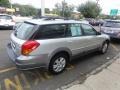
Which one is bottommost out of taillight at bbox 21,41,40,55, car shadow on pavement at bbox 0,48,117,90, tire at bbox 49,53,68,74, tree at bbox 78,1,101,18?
car shadow on pavement at bbox 0,48,117,90

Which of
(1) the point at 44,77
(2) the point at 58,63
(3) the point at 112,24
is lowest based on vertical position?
(1) the point at 44,77

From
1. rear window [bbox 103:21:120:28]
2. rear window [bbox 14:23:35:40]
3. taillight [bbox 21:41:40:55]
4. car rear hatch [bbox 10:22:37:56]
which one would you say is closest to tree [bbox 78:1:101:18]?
rear window [bbox 103:21:120:28]

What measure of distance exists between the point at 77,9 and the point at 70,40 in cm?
4480

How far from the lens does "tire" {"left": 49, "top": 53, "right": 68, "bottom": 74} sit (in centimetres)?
450

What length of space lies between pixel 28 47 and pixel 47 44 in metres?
0.52

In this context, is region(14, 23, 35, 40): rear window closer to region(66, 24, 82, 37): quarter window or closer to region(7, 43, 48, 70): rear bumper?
region(7, 43, 48, 70): rear bumper

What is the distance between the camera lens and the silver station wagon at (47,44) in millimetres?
4000

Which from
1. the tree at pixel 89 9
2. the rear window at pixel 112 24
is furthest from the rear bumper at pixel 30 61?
the tree at pixel 89 9

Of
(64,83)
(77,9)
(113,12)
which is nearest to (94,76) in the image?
(64,83)

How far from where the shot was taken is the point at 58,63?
4.69 meters

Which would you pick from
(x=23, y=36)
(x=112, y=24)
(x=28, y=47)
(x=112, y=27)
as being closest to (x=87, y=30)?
(x=23, y=36)

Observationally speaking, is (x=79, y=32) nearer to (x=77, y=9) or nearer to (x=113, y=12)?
(x=113, y=12)

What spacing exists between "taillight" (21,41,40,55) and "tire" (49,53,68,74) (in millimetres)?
747

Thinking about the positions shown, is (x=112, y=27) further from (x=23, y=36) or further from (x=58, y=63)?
(x=23, y=36)
